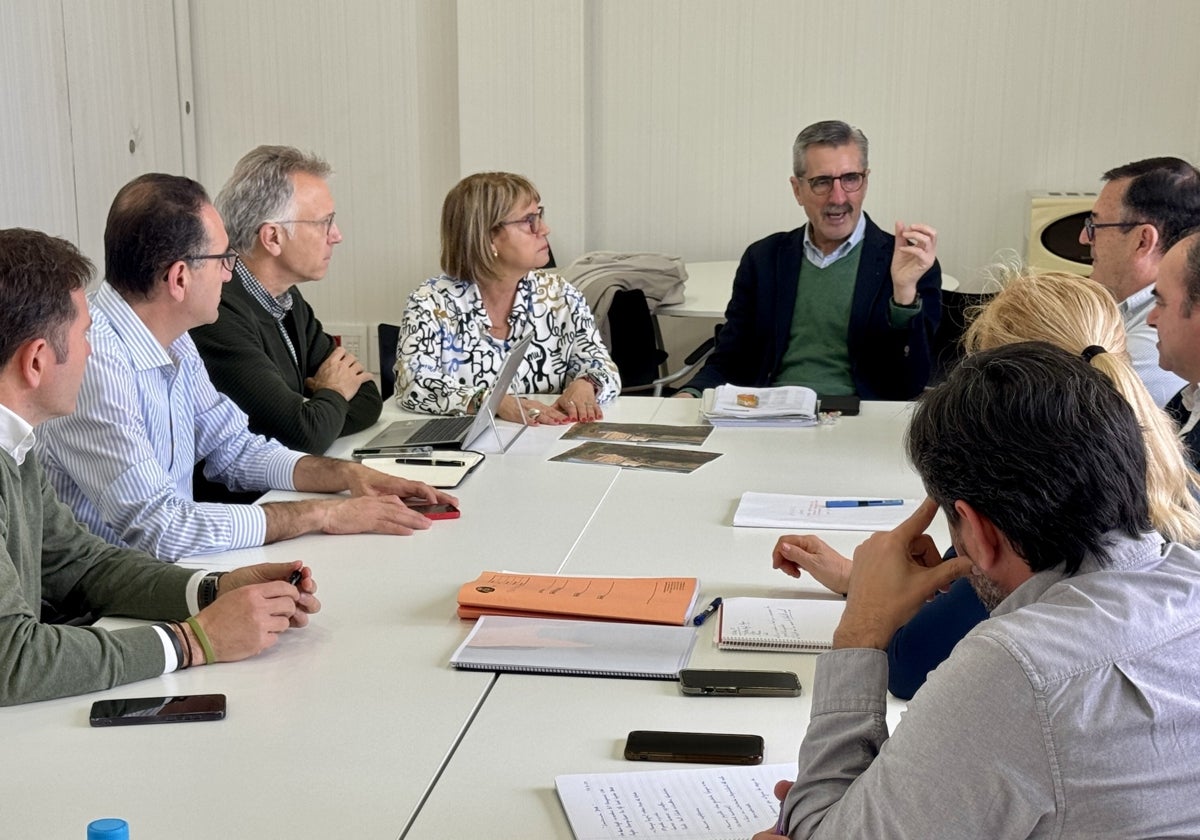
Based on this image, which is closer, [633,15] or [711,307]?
[711,307]

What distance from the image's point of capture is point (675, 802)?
5.04ft

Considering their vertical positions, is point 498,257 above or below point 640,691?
above

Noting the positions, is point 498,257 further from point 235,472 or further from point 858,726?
point 858,726

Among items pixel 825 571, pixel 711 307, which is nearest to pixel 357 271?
pixel 711 307

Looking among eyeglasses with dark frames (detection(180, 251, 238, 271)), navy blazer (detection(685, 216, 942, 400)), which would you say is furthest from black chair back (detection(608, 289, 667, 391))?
eyeglasses with dark frames (detection(180, 251, 238, 271))

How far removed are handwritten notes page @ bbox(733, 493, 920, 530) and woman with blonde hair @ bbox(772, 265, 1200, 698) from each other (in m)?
0.28

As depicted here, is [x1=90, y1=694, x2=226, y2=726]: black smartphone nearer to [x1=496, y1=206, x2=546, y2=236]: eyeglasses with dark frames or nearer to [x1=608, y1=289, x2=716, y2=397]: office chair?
[x1=496, y1=206, x2=546, y2=236]: eyeglasses with dark frames

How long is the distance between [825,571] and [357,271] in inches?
175

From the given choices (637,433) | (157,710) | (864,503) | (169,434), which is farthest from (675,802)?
(637,433)

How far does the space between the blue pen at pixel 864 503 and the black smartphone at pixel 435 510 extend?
759 mm

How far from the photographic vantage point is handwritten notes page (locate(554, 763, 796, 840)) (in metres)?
1.48

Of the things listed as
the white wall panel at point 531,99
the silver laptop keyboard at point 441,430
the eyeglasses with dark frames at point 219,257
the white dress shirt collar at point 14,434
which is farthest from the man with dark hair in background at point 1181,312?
the white wall panel at point 531,99

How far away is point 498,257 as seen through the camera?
373cm

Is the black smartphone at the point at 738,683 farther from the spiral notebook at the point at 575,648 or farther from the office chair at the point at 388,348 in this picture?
the office chair at the point at 388,348
